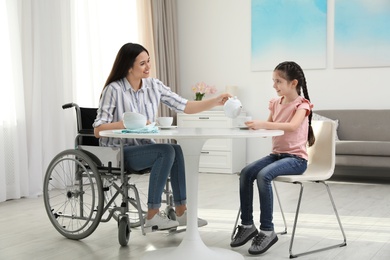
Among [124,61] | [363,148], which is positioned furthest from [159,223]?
[363,148]

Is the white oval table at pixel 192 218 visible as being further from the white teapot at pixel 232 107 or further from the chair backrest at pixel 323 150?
the chair backrest at pixel 323 150

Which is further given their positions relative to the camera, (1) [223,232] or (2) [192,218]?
(1) [223,232]

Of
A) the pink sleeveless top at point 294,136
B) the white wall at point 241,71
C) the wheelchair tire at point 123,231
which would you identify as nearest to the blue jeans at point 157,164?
the wheelchair tire at point 123,231

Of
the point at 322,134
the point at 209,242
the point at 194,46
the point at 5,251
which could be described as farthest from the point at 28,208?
the point at 194,46

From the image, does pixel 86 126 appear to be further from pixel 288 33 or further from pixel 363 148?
pixel 288 33

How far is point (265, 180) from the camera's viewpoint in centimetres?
286

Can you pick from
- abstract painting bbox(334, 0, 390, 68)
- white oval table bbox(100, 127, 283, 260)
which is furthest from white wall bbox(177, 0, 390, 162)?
white oval table bbox(100, 127, 283, 260)

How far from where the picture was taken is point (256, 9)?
251 inches

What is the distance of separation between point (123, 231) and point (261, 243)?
0.68 metres

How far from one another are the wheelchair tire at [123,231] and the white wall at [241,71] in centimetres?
359

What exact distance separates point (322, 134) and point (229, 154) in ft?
9.83

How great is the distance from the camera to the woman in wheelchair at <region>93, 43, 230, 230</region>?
9.52 feet

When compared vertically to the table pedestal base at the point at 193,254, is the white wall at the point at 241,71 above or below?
above

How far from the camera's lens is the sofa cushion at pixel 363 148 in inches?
204
